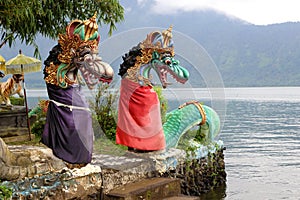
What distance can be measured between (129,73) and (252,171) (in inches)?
281

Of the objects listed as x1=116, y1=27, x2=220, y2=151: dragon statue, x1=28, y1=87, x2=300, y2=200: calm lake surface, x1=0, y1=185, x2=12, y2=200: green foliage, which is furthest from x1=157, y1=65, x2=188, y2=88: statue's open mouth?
x1=0, y1=185, x2=12, y2=200: green foliage

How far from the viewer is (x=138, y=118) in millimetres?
7441

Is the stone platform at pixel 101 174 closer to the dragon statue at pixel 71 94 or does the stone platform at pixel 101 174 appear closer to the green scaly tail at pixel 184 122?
the dragon statue at pixel 71 94

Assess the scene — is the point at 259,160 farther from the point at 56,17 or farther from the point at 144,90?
the point at 144,90

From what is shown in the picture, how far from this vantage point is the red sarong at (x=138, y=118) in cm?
748

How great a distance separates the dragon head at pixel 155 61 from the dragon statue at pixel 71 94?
115 centimetres

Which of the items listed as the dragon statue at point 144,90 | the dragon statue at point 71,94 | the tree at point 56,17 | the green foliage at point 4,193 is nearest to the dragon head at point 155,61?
the dragon statue at point 144,90

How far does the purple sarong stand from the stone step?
0.64 meters

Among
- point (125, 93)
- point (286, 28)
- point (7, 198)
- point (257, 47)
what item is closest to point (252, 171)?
point (125, 93)

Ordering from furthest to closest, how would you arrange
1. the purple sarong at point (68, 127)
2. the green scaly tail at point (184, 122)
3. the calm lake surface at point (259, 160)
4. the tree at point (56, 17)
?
the tree at point (56, 17) < the calm lake surface at point (259, 160) < the green scaly tail at point (184, 122) < the purple sarong at point (68, 127)

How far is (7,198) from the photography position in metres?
5.21

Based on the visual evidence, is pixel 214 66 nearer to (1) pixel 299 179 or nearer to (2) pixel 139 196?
(2) pixel 139 196

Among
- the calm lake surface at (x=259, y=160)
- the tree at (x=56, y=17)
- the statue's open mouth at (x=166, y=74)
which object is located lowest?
the calm lake surface at (x=259, y=160)

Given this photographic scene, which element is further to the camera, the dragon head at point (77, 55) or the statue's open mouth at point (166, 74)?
the statue's open mouth at point (166, 74)
